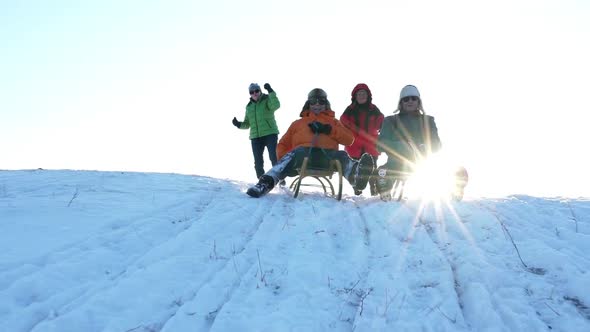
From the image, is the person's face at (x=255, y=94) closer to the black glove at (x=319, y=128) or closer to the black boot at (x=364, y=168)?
the black glove at (x=319, y=128)

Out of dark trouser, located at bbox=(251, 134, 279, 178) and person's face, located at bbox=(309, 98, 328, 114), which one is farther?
dark trouser, located at bbox=(251, 134, 279, 178)

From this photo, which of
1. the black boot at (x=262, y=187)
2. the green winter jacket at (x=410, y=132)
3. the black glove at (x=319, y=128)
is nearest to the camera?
the black boot at (x=262, y=187)

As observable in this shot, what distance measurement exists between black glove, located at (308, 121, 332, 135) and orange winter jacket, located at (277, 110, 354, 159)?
17 cm

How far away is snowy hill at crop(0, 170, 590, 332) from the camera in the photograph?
2982 millimetres

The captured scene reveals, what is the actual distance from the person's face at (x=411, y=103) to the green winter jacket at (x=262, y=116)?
296 centimetres

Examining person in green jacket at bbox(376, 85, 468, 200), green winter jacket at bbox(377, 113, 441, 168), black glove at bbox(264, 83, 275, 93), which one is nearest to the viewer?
person in green jacket at bbox(376, 85, 468, 200)

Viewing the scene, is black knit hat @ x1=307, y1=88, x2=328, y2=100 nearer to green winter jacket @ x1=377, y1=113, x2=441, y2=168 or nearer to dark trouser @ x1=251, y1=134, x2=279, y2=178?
green winter jacket @ x1=377, y1=113, x2=441, y2=168

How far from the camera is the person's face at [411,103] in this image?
7301 mm

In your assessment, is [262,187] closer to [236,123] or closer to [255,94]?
[255,94]

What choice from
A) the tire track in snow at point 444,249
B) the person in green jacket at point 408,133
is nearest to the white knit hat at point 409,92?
the person in green jacket at point 408,133

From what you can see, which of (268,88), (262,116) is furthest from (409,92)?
(262,116)

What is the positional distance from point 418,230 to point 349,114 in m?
4.55

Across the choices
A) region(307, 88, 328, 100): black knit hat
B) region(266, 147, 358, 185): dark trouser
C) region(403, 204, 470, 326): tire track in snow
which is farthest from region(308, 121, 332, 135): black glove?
region(403, 204, 470, 326): tire track in snow

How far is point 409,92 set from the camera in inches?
288
